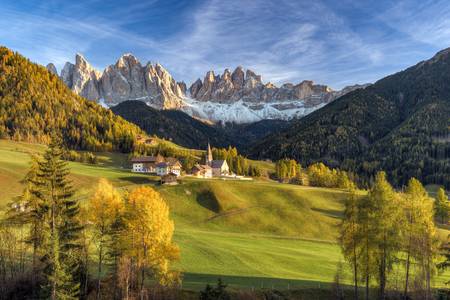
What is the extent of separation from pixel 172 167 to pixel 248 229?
2730 inches

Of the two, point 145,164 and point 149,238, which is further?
point 145,164

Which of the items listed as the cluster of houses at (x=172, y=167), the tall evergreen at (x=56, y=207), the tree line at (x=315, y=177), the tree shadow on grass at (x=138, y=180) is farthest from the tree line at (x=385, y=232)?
the cluster of houses at (x=172, y=167)

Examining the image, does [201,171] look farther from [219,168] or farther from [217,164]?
[217,164]

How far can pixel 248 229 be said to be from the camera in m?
97.3

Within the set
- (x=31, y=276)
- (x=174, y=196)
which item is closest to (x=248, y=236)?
(x=174, y=196)

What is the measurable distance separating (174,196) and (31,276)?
69226 mm

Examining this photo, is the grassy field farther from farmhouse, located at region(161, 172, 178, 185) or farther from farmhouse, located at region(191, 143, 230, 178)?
farmhouse, located at region(191, 143, 230, 178)

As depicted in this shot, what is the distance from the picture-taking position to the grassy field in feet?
193

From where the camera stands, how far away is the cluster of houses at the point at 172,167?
521ft

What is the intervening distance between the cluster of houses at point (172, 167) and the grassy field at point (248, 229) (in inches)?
839

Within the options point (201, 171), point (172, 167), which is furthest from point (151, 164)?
point (201, 171)

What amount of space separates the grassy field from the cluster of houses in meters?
21.3

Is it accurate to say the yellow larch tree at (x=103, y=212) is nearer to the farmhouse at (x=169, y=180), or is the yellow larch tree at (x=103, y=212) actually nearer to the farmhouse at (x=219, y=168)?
the farmhouse at (x=169, y=180)

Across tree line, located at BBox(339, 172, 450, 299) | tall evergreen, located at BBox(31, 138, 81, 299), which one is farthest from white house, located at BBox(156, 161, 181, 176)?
tree line, located at BBox(339, 172, 450, 299)
